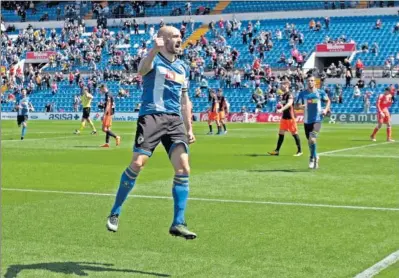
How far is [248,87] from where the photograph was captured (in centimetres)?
5794

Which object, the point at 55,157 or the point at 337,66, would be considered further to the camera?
the point at 337,66

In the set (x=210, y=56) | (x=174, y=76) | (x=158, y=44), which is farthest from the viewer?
(x=210, y=56)

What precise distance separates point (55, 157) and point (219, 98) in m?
16.0

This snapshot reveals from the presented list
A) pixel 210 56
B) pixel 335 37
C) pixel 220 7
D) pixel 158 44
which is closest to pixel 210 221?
pixel 158 44

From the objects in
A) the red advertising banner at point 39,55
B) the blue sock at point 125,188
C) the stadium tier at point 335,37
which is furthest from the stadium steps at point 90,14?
the blue sock at point 125,188

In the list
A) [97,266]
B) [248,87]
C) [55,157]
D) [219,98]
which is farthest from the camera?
[248,87]

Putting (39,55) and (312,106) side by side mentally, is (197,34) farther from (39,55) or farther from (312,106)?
(312,106)

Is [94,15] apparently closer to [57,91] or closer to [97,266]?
[57,91]

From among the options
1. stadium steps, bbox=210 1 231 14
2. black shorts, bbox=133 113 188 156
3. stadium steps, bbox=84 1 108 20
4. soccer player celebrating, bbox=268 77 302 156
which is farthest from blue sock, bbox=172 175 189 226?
stadium steps, bbox=84 1 108 20

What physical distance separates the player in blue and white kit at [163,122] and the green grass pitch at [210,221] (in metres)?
0.66

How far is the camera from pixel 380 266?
729cm

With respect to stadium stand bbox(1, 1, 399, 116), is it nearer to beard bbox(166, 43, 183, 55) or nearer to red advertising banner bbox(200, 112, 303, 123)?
red advertising banner bbox(200, 112, 303, 123)

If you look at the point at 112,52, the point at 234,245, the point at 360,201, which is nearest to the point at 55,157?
the point at 360,201

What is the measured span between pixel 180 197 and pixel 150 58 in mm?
1542
